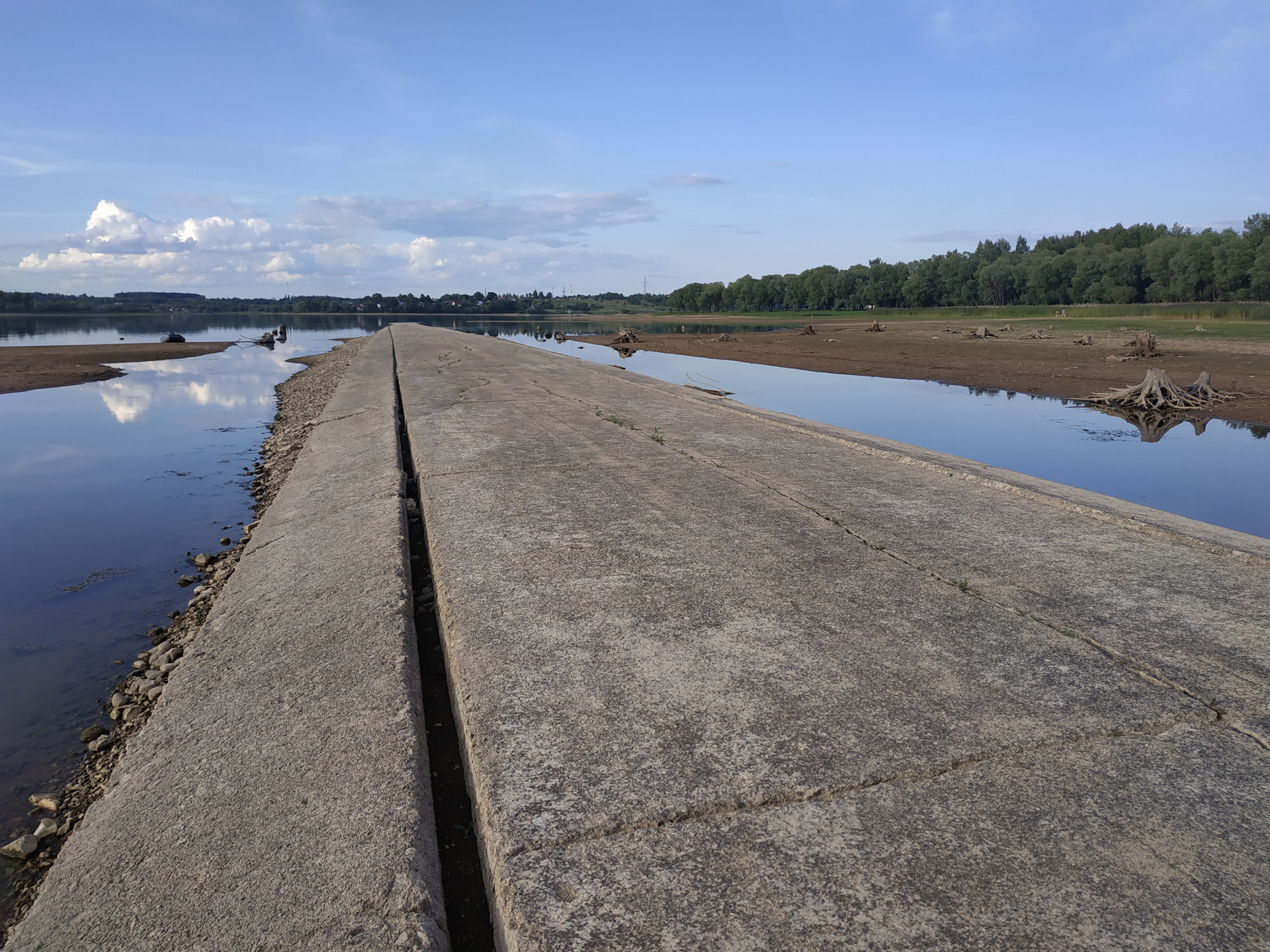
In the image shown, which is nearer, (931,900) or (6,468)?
(931,900)

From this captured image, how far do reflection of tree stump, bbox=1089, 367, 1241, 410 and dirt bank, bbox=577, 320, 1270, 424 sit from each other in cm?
41

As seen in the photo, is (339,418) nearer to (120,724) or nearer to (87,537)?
(87,537)

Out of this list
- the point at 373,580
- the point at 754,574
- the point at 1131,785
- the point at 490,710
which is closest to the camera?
the point at 1131,785

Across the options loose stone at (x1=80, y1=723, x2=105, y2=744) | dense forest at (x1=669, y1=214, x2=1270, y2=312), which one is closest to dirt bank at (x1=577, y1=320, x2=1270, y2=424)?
loose stone at (x1=80, y1=723, x2=105, y2=744)

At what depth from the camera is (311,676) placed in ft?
12.2

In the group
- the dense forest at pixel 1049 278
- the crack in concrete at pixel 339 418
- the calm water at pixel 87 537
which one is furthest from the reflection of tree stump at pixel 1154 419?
the dense forest at pixel 1049 278

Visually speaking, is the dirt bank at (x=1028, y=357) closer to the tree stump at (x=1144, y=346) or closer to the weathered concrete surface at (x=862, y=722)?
the tree stump at (x=1144, y=346)

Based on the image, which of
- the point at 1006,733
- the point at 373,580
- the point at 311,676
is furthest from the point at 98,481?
the point at 1006,733

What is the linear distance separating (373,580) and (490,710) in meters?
2.11

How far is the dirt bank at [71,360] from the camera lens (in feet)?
93.1

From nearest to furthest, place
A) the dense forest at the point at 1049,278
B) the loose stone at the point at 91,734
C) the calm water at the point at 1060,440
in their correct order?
1. the loose stone at the point at 91,734
2. the calm water at the point at 1060,440
3. the dense forest at the point at 1049,278

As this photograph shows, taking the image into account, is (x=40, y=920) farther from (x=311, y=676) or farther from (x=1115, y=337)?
(x=1115, y=337)

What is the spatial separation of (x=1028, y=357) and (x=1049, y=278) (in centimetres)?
7743

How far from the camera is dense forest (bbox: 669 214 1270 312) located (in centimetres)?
7769
